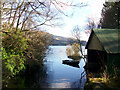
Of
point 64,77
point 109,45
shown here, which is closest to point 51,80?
point 64,77

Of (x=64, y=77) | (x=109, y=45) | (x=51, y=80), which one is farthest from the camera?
(x=64, y=77)

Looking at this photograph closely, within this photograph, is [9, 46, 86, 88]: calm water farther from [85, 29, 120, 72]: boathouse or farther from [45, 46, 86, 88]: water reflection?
[85, 29, 120, 72]: boathouse

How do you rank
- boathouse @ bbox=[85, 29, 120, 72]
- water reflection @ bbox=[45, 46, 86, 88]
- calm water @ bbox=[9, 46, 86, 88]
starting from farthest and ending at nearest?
water reflection @ bbox=[45, 46, 86, 88]
calm water @ bbox=[9, 46, 86, 88]
boathouse @ bbox=[85, 29, 120, 72]

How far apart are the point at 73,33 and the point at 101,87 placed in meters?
15.5

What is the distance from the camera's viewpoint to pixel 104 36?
919 centimetres

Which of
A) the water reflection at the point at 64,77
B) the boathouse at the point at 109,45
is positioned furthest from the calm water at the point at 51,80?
the boathouse at the point at 109,45

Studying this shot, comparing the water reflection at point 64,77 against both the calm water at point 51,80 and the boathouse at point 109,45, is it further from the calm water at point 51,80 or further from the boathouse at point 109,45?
the boathouse at point 109,45

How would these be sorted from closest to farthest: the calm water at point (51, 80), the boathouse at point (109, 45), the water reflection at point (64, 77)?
1. the boathouse at point (109, 45)
2. the calm water at point (51, 80)
3. the water reflection at point (64, 77)

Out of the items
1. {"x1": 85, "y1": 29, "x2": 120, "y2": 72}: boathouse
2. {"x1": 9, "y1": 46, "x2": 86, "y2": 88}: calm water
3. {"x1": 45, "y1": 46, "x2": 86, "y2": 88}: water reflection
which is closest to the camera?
{"x1": 85, "y1": 29, "x2": 120, "y2": 72}: boathouse

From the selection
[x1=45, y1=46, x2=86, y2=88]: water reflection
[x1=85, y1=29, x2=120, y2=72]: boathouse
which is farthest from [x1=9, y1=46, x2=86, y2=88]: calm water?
[x1=85, y1=29, x2=120, y2=72]: boathouse

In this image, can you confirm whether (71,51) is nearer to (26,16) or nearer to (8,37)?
(26,16)

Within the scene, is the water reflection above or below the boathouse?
below

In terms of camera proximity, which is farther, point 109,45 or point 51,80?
point 51,80

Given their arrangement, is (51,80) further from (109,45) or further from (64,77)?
(109,45)
